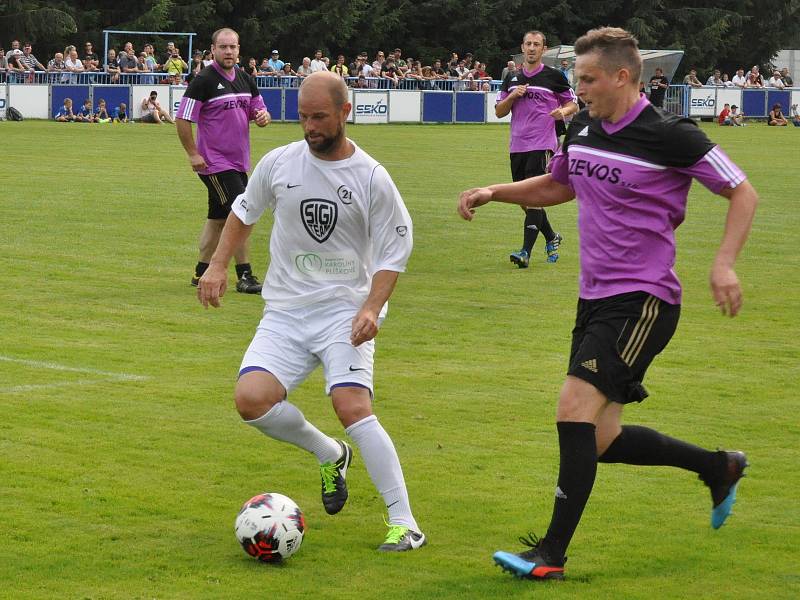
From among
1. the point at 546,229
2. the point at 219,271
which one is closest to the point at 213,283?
the point at 219,271

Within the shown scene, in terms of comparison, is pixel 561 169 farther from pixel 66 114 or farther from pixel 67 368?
pixel 66 114

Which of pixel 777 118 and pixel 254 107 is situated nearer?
pixel 254 107

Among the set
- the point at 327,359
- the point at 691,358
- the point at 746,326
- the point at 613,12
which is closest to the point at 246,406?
the point at 327,359

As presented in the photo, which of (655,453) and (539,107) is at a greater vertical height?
(539,107)

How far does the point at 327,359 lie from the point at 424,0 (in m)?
58.5

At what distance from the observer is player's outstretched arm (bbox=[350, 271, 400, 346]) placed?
5707 millimetres

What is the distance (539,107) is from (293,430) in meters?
9.02

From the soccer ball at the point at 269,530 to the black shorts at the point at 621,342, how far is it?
4.15 feet

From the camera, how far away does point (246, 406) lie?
19.1 feet

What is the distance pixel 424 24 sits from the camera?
62.8 metres

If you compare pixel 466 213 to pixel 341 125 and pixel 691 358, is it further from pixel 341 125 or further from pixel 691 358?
pixel 691 358

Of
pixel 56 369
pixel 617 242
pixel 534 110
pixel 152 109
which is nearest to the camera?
pixel 617 242

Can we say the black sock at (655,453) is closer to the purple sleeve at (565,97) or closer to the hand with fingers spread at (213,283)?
the hand with fingers spread at (213,283)

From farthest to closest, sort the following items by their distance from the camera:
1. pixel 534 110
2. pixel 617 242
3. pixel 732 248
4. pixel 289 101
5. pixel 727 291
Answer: pixel 289 101
pixel 534 110
pixel 617 242
pixel 732 248
pixel 727 291
